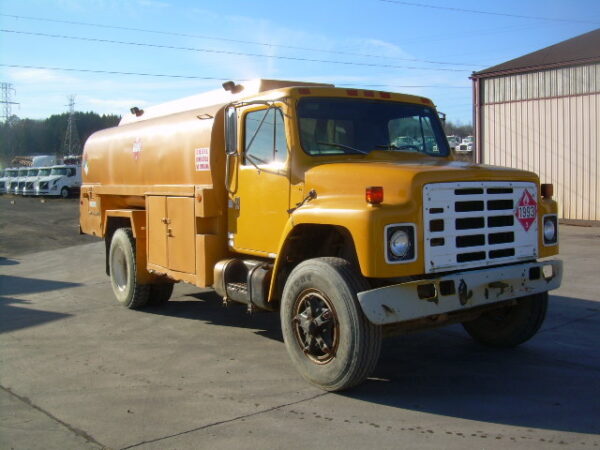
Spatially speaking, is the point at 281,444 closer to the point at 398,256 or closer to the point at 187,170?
the point at 398,256

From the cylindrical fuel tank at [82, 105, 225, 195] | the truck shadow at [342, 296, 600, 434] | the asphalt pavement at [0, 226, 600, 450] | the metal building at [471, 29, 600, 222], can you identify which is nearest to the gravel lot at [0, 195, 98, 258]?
the cylindrical fuel tank at [82, 105, 225, 195]

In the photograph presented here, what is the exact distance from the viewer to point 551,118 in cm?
1877

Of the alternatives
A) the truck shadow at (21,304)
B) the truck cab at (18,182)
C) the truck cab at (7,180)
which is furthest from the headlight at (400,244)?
the truck cab at (7,180)

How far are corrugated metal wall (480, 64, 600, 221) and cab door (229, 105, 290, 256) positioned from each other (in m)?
14.2

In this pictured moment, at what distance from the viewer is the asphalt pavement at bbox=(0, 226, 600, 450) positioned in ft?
14.3

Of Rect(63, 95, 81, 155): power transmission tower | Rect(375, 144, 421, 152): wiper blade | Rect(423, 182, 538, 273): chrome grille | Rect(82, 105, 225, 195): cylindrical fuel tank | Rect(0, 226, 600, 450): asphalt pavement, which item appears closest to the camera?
Rect(0, 226, 600, 450): asphalt pavement

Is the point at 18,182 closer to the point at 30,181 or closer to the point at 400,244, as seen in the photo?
the point at 30,181

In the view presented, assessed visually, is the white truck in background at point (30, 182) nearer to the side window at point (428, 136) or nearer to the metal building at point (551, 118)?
the metal building at point (551, 118)

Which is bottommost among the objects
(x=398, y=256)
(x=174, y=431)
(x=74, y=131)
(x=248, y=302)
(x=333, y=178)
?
(x=174, y=431)

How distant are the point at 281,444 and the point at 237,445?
295 millimetres

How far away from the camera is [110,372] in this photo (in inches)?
235

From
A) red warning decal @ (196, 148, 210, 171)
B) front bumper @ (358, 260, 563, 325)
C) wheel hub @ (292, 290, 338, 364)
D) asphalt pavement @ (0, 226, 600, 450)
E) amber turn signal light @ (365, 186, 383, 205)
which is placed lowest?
asphalt pavement @ (0, 226, 600, 450)

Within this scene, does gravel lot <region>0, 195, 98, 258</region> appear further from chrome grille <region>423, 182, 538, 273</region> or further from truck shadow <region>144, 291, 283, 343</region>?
chrome grille <region>423, 182, 538, 273</region>

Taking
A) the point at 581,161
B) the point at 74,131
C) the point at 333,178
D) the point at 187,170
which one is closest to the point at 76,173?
the point at 581,161
